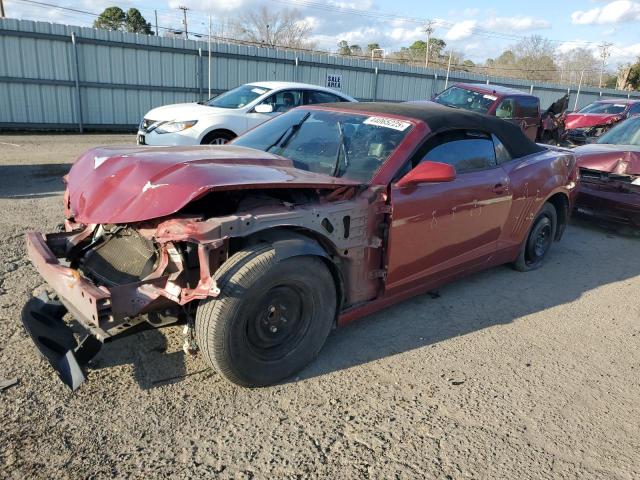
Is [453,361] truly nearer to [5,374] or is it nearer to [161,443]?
[161,443]

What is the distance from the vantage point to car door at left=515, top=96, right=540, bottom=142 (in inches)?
466

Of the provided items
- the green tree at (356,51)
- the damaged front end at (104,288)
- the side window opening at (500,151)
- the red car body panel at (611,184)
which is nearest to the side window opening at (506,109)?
the red car body panel at (611,184)

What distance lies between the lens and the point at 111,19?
1499 inches

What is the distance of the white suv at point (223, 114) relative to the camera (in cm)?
870

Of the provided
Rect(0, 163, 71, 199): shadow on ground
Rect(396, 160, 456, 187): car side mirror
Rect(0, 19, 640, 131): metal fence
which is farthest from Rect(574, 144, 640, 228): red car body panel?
Rect(0, 19, 640, 131): metal fence

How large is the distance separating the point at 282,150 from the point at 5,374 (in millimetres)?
2380

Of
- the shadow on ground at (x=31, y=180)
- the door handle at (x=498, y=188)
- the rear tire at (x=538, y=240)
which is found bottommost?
the shadow on ground at (x=31, y=180)

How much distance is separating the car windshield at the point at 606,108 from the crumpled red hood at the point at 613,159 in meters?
9.27

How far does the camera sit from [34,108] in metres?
14.1

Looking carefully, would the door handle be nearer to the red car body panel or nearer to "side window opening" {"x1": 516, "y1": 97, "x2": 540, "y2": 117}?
the red car body panel

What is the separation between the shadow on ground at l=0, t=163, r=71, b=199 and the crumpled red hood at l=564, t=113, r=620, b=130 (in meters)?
13.6

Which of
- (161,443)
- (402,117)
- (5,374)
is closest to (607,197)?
(402,117)

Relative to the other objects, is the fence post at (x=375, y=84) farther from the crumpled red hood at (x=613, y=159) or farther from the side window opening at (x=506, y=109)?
the crumpled red hood at (x=613, y=159)

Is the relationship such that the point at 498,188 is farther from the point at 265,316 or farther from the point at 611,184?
the point at 611,184
